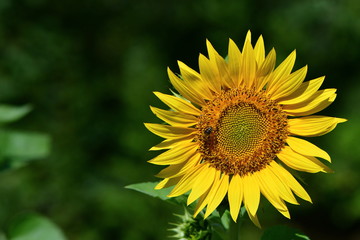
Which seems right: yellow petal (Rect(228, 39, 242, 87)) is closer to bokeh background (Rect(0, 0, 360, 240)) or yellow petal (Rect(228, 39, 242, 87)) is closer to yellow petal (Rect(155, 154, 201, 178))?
yellow petal (Rect(155, 154, 201, 178))

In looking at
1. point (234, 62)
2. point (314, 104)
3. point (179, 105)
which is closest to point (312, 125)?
point (314, 104)

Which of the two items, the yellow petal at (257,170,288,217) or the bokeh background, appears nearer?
the yellow petal at (257,170,288,217)

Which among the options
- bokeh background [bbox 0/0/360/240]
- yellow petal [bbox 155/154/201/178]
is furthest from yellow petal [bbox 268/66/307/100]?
bokeh background [bbox 0/0/360/240]

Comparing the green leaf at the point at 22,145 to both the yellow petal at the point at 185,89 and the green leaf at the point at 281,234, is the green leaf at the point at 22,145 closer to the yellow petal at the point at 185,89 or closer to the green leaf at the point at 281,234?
the yellow petal at the point at 185,89

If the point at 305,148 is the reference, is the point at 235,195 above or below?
below

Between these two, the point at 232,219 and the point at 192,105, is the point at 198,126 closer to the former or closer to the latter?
the point at 192,105

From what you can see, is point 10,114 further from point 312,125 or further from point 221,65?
point 312,125

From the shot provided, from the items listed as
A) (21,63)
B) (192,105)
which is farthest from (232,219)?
(21,63)
